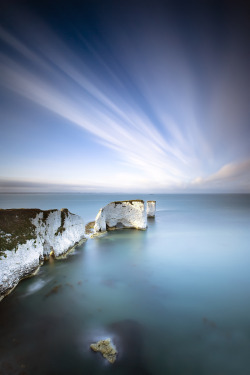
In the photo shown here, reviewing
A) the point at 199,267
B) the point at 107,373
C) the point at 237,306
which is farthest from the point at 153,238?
the point at 107,373

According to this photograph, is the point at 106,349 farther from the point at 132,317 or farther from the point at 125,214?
the point at 125,214

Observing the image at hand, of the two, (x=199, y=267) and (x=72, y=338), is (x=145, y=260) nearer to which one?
(x=199, y=267)

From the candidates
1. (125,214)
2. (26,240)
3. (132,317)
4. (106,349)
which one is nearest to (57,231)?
(26,240)

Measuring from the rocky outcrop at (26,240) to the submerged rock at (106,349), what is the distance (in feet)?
14.3

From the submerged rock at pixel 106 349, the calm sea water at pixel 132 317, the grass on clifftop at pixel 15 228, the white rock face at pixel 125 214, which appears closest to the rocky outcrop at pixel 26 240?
the grass on clifftop at pixel 15 228

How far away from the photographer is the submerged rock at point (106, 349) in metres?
4.05

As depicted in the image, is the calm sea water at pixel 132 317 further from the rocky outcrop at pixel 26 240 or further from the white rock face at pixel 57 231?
the white rock face at pixel 57 231

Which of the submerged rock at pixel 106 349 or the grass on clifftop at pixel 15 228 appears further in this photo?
the grass on clifftop at pixel 15 228

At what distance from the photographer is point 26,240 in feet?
24.4

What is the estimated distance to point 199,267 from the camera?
9.31 m

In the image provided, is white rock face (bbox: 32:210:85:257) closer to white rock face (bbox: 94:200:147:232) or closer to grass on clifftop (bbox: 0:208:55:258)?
grass on clifftop (bbox: 0:208:55:258)

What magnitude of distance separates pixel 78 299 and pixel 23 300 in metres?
2.04

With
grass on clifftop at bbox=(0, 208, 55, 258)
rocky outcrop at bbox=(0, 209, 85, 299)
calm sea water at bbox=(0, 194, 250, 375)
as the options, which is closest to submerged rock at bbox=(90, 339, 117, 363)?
calm sea water at bbox=(0, 194, 250, 375)

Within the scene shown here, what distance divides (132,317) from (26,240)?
5530 millimetres
